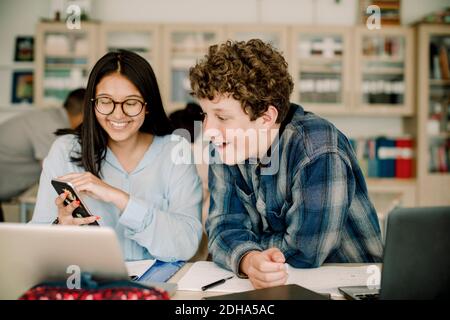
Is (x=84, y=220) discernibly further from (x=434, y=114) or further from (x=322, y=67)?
(x=434, y=114)

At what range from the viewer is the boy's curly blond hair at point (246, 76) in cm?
121

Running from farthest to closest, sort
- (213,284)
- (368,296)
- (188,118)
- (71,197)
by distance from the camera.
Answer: (188,118) → (71,197) → (213,284) → (368,296)

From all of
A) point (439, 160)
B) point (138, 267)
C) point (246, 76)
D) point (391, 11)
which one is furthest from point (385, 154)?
point (138, 267)

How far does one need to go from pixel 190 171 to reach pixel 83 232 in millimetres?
742

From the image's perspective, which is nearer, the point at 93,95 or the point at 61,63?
the point at 93,95

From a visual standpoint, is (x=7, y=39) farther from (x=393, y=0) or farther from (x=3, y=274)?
(x=3, y=274)

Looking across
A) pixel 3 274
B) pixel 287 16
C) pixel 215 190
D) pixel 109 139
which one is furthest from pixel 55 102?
pixel 3 274

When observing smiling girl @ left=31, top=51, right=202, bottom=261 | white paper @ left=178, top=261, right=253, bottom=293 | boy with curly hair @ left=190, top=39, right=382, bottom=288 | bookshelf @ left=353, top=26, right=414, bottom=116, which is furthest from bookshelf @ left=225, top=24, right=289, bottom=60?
white paper @ left=178, top=261, right=253, bottom=293

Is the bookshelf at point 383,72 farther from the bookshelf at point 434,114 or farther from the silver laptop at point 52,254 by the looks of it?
the silver laptop at point 52,254

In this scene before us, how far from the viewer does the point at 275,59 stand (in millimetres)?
1272

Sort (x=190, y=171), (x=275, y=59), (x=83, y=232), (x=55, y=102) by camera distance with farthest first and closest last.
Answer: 1. (x=55, y=102)
2. (x=190, y=171)
3. (x=275, y=59)
4. (x=83, y=232)

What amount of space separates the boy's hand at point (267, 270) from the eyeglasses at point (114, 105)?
1.86ft

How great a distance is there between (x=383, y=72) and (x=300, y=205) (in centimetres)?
295

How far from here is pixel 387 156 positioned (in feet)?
12.4
